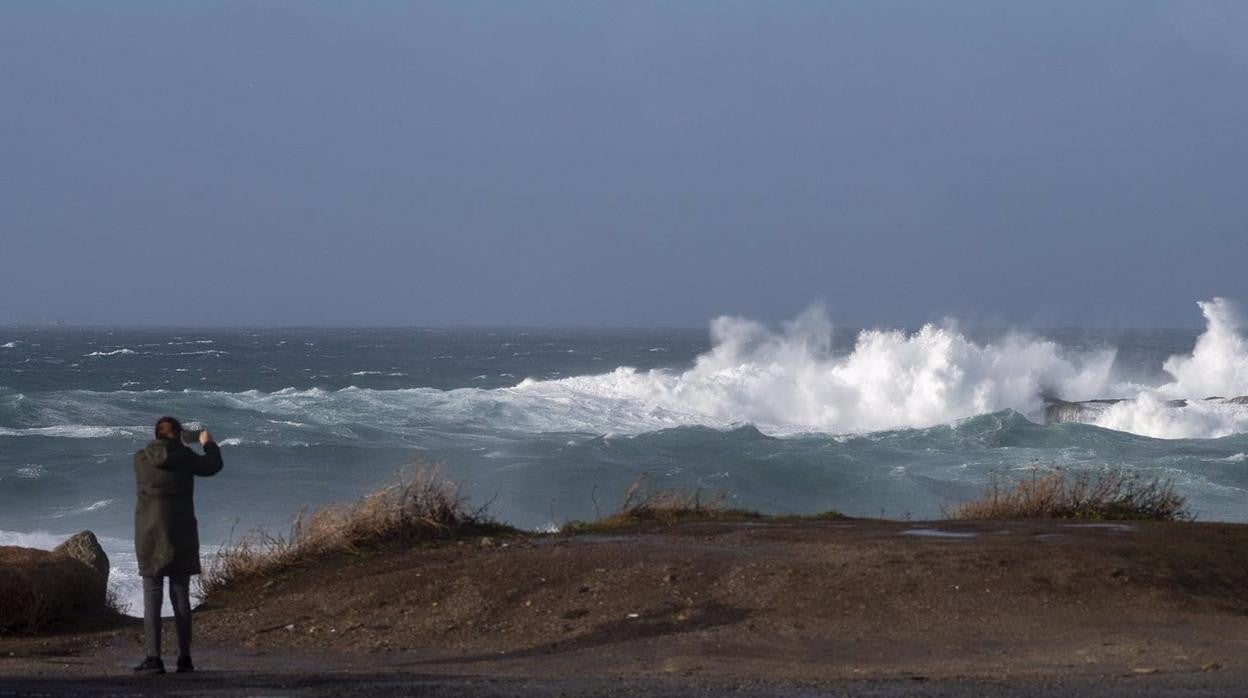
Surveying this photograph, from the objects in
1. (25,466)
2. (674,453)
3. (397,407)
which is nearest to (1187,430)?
(674,453)

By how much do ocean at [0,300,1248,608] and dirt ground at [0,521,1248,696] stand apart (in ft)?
12.6

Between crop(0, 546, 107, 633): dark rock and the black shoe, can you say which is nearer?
the black shoe

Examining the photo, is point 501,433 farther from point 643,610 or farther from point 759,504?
point 643,610

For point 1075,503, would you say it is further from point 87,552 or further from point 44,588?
point 44,588

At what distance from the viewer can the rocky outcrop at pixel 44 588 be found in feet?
33.6

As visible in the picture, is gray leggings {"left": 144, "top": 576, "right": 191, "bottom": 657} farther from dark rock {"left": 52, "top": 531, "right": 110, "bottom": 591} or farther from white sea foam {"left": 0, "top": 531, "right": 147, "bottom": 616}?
white sea foam {"left": 0, "top": 531, "right": 147, "bottom": 616}

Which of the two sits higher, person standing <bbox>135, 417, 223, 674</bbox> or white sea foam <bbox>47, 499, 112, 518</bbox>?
person standing <bbox>135, 417, 223, 674</bbox>

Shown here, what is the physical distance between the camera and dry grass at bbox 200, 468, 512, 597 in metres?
11.7

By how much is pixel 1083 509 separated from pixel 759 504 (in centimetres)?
1213

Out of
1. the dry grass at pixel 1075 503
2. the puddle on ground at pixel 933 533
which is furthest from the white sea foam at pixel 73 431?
the puddle on ground at pixel 933 533

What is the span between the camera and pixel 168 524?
8906 mm

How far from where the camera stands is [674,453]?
32.1m

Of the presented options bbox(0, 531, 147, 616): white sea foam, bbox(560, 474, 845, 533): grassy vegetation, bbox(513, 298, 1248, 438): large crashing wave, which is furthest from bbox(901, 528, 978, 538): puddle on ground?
bbox(513, 298, 1248, 438): large crashing wave

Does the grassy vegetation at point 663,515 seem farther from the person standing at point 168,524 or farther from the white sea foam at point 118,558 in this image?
the person standing at point 168,524
